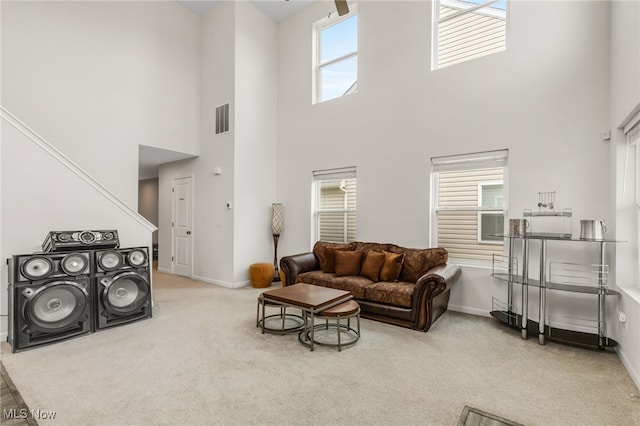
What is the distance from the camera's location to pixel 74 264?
125 inches

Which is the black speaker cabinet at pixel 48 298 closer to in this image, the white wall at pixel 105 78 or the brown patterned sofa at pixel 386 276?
the white wall at pixel 105 78

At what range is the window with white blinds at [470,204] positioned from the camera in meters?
3.96

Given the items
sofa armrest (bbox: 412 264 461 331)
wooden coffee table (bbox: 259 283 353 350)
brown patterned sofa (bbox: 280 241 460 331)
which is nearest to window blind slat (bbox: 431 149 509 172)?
brown patterned sofa (bbox: 280 241 460 331)

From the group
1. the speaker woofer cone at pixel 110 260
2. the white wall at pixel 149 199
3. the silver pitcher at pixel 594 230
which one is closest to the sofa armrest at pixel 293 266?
the speaker woofer cone at pixel 110 260

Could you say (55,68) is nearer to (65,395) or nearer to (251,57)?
(251,57)

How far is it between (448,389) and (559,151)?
2.87 m

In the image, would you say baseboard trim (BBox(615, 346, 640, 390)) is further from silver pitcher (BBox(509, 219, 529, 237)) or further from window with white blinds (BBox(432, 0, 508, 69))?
window with white blinds (BBox(432, 0, 508, 69))

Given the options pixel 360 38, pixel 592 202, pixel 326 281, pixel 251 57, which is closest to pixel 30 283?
pixel 326 281

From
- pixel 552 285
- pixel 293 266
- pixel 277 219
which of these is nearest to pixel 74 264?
pixel 293 266

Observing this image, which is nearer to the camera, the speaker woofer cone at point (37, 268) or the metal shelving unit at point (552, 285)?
the speaker woofer cone at point (37, 268)

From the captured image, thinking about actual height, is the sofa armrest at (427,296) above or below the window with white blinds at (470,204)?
below

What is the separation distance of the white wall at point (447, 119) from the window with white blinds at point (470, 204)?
139mm

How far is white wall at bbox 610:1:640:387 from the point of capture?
254cm

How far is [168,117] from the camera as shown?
5.59 m
